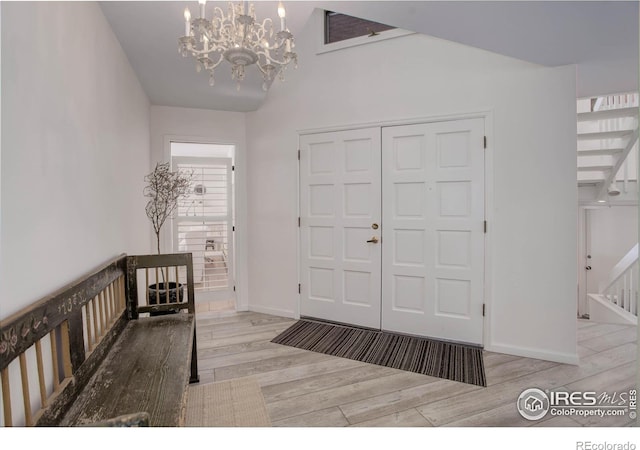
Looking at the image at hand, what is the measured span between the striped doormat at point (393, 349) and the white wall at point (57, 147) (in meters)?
1.80

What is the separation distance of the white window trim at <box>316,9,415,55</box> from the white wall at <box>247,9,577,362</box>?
50 millimetres

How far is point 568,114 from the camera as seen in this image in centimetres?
253

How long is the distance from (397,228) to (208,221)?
2.33 m

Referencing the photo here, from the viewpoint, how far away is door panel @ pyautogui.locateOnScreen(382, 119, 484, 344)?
9.41ft

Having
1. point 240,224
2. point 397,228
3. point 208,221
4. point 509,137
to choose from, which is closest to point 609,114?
point 509,137

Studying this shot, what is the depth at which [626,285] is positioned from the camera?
4.00 meters

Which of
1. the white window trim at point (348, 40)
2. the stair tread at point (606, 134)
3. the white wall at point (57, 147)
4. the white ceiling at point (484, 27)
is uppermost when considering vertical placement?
the white window trim at point (348, 40)

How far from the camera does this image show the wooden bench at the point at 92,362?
3.27 ft

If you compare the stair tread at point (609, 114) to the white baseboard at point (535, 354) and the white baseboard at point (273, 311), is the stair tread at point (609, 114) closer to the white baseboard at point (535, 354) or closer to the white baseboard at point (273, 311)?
the white baseboard at point (535, 354)

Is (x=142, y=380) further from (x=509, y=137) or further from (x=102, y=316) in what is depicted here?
(x=509, y=137)

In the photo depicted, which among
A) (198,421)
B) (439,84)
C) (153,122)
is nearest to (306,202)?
(439,84)

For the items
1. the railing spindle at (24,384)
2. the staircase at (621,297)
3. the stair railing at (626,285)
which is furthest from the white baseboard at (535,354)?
the railing spindle at (24,384)

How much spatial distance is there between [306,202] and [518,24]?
7.59 ft

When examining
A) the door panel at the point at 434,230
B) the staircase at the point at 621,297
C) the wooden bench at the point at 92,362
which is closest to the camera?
the wooden bench at the point at 92,362
